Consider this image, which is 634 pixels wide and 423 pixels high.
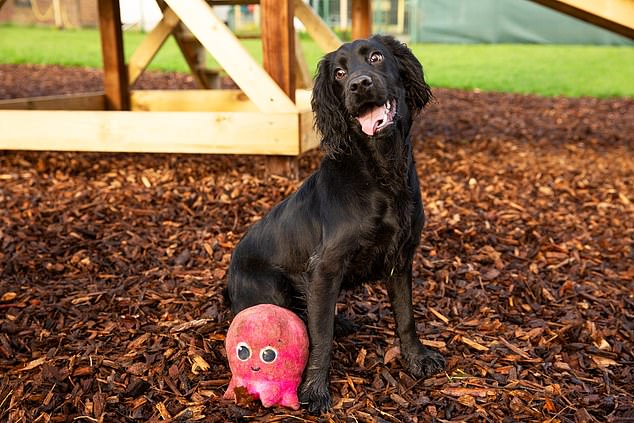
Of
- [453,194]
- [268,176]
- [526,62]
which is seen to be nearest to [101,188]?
[268,176]

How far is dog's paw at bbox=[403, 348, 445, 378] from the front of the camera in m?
2.85

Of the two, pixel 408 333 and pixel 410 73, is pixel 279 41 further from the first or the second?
pixel 408 333

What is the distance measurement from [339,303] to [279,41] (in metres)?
2.54

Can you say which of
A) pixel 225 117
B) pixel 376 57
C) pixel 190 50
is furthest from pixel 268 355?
pixel 190 50

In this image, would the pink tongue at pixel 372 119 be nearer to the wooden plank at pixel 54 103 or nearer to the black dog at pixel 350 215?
the black dog at pixel 350 215

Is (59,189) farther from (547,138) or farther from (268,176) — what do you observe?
(547,138)

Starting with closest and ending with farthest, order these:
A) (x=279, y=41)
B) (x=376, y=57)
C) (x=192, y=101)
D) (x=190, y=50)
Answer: (x=376, y=57)
(x=279, y=41)
(x=192, y=101)
(x=190, y=50)

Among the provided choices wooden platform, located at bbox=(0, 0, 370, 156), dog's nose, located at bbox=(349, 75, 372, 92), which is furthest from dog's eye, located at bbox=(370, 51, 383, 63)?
wooden platform, located at bbox=(0, 0, 370, 156)

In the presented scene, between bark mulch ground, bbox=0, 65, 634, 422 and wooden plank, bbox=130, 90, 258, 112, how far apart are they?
120cm

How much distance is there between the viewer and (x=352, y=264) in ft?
8.71

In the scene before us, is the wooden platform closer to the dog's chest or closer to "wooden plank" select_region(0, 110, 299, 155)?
"wooden plank" select_region(0, 110, 299, 155)

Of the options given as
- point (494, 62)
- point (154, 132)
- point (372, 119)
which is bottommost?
point (494, 62)

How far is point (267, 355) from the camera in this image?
245 cm

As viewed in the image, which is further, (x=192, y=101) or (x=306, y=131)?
(x=192, y=101)
